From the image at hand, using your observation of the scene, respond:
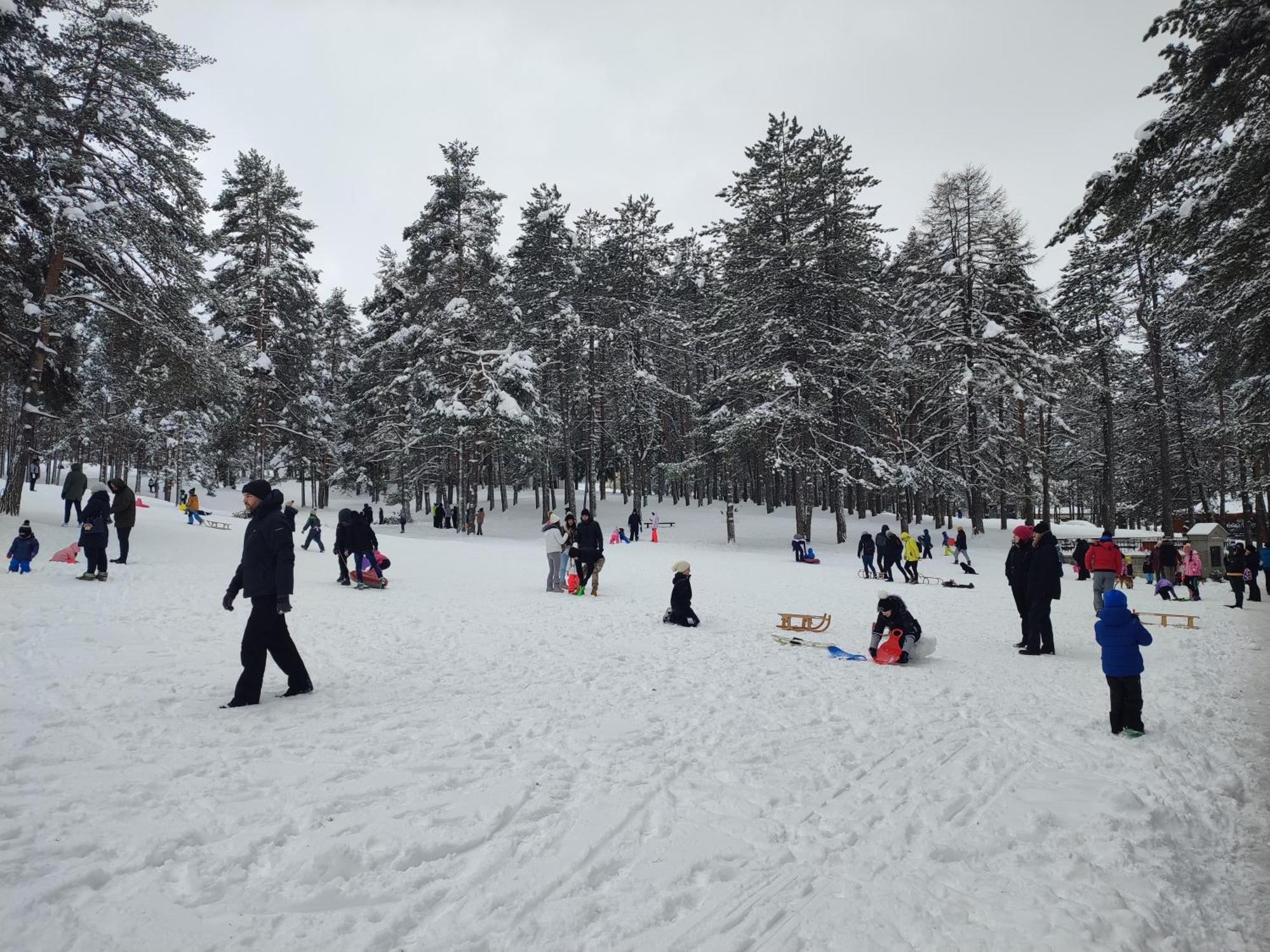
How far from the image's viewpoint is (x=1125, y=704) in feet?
19.9

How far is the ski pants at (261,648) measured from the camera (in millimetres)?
5836

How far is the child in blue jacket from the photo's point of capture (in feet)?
19.7

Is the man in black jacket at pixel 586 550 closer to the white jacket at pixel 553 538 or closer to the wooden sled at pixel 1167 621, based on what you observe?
the white jacket at pixel 553 538

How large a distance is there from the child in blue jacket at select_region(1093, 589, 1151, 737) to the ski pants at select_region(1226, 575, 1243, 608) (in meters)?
13.3

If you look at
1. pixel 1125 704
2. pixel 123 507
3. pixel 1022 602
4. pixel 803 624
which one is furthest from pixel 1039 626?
pixel 123 507

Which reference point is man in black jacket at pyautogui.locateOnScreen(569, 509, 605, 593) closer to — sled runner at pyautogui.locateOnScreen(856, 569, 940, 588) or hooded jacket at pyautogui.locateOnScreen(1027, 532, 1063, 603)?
hooded jacket at pyautogui.locateOnScreen(1027, 532, 1063, 603)

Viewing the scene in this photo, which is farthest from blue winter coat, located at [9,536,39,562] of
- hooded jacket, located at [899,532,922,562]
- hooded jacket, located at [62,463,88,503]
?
hooded jacket, located at [899,532,922,562]

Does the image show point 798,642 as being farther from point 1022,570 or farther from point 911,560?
point 911,560

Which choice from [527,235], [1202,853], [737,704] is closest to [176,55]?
[527,235]

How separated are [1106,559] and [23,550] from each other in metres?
20.9

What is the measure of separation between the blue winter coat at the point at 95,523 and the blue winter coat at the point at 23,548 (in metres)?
0.83

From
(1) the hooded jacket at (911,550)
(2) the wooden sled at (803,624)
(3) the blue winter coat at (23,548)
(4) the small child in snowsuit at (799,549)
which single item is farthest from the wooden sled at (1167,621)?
(3) the blue winter coat at (23,548)

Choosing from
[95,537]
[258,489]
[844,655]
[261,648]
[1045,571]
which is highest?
[258,489]

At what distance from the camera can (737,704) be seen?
6.65 m
